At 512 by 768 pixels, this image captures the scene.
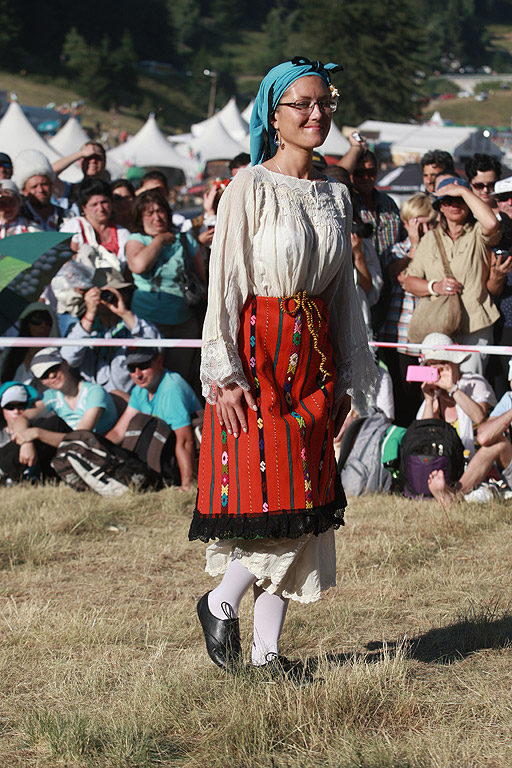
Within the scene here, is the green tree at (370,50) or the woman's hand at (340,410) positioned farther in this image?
the green tree at (370,50)

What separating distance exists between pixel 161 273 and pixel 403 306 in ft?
5.64

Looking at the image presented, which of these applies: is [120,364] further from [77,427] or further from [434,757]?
[434,757]

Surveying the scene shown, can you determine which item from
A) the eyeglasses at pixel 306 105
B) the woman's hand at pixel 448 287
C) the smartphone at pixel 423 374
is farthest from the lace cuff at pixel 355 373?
the woman's hand at pixel 448 287

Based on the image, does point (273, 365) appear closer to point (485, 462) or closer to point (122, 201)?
point (485, 462)

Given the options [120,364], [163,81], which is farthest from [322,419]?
[163,81]

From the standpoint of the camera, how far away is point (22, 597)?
14.0 feet

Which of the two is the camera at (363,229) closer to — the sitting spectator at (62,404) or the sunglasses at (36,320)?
the sitting spectator at (62,404)

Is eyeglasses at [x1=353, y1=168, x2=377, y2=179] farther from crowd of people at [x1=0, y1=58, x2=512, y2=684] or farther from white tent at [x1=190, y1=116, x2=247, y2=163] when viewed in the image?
white tent at [x1=190, y1=116, x2=247, y2=163]

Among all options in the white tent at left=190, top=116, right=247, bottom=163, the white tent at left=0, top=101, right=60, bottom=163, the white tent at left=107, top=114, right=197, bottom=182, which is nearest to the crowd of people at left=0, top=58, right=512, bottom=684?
the white tent at left=0, top=101, right=60, bottom=163

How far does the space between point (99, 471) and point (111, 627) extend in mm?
2249

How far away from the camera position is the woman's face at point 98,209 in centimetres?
698

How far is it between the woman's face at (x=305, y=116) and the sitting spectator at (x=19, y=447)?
374cm

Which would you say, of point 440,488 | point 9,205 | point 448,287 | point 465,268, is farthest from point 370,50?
point 440,488

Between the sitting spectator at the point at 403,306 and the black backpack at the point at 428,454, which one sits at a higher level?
the sitting spectator at the point at 403,306
